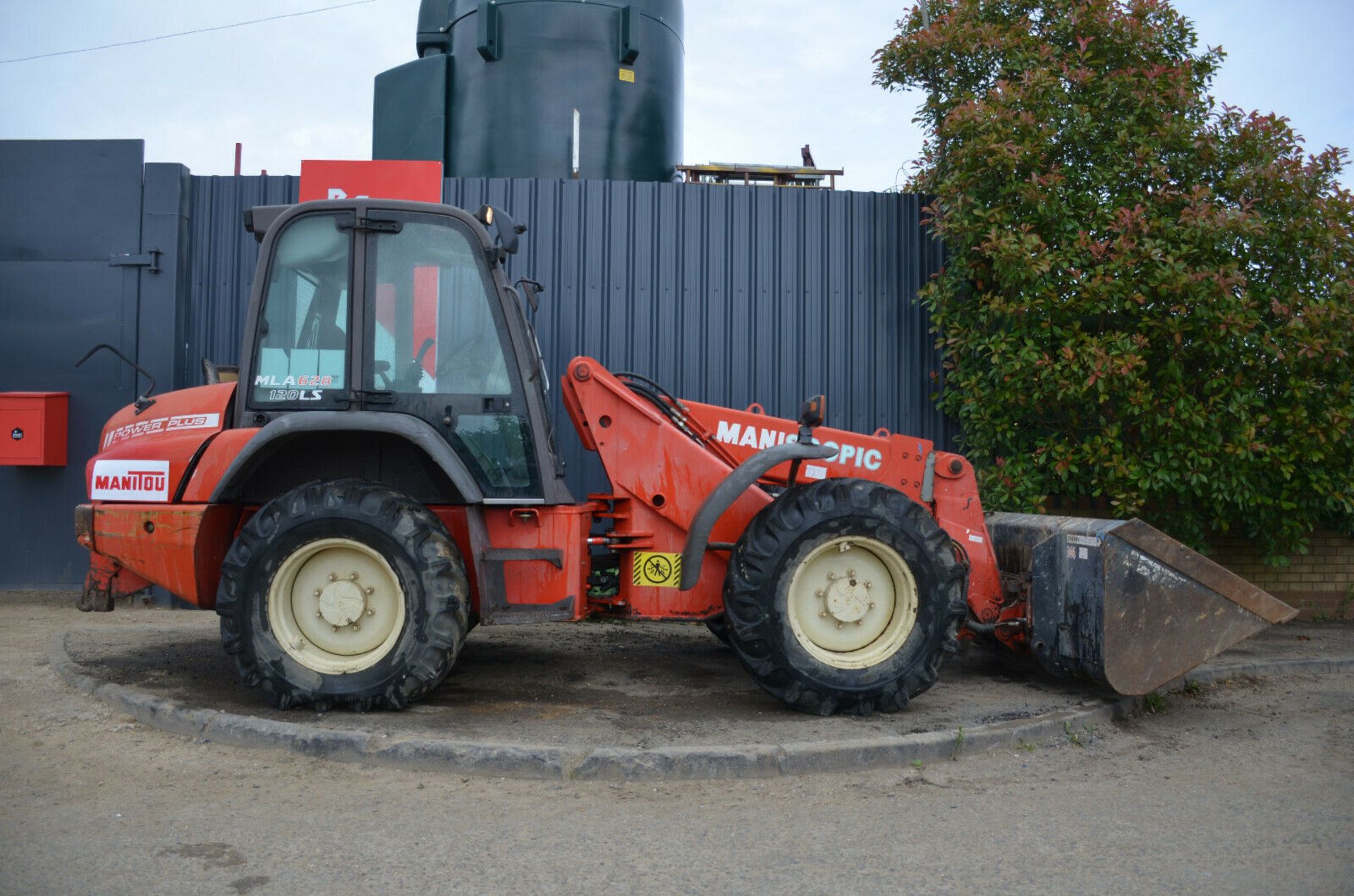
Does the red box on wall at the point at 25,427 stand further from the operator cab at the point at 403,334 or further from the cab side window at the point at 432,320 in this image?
the cab side window at the point at 432,320

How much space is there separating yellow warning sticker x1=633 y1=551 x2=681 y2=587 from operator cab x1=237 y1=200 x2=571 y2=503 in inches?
25.7

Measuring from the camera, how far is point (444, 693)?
19.2ft

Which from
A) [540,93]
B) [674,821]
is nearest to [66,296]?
[540,93]

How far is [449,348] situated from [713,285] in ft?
14.7

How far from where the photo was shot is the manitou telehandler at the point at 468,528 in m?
5.19

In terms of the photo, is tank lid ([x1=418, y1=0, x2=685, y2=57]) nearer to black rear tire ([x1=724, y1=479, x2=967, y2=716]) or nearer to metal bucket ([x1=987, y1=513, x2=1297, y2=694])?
black rear tire ([x1=724, y1=479, x2=967, y2=716])

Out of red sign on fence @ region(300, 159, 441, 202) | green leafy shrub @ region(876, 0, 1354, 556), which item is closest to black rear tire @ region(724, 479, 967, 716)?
green leafy shrub @ region(876, 0, 1354, 556)

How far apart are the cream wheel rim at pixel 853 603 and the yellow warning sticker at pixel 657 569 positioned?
73 cm

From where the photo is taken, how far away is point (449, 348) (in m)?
5.51

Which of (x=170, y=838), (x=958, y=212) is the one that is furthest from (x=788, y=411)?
(x=170, y=838)

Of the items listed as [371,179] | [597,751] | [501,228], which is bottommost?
[597,751]

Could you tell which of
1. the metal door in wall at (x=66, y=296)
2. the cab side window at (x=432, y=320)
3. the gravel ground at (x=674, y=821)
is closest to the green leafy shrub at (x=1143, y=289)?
the gravel ground at (x=674, y=821)

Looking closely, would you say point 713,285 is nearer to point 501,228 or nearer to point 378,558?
point 501,228

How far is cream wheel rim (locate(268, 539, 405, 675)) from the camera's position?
5.25 metres
